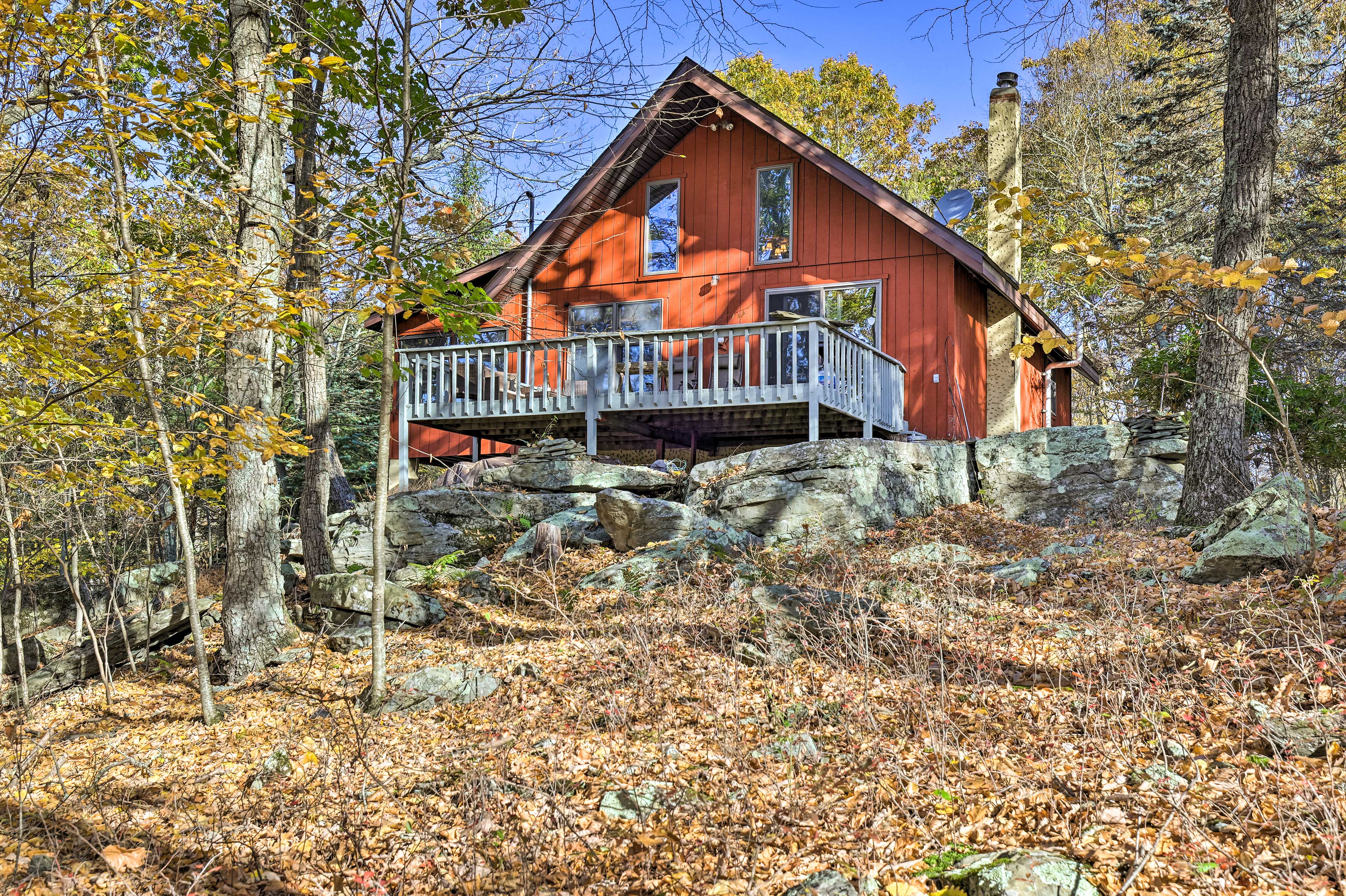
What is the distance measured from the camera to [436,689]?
6453mm


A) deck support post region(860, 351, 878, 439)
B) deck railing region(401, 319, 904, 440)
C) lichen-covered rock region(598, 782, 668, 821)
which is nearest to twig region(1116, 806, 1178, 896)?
lichen-covered rock region(598, 782, 668, 821)

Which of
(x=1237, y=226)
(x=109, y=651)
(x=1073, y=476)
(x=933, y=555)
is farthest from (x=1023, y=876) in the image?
(x=1073, y=476)

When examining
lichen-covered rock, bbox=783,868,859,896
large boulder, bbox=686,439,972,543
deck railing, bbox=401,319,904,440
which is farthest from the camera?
deck railing, bbox=401,319,904,440

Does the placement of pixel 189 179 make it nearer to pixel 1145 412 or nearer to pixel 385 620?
pixel 385 620

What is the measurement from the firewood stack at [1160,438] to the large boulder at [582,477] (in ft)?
19.6

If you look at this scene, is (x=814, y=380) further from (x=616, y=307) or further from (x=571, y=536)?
(x=616, y=307)

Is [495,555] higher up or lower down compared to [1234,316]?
lower down

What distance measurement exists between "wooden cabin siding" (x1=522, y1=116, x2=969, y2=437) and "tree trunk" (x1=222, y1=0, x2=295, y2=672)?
21.6 feet

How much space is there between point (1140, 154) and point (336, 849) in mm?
23541

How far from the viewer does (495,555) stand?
1093 centimetres

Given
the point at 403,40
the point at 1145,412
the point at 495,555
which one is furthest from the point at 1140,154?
the point at 403,40

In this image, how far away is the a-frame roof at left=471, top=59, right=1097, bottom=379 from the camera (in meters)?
14.0

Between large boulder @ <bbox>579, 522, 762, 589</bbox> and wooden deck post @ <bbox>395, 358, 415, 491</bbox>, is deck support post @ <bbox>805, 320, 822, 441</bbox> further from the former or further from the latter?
wooden deck post @ <bbox>395, 358, 415, 491</bbox>

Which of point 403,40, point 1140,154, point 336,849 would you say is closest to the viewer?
point 336,849
